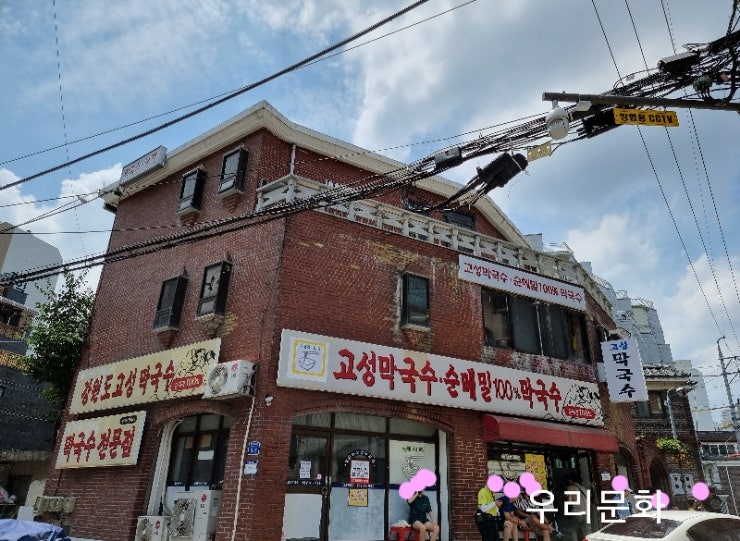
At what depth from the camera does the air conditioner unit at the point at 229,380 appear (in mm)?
10266

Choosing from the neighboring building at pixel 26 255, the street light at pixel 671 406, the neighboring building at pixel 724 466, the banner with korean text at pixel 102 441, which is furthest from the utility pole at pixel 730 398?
the neighboring building at pixel 26 255

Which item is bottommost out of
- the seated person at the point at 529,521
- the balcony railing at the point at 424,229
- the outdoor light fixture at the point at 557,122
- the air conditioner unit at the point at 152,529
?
the air conditioner unit at the point at 152,529

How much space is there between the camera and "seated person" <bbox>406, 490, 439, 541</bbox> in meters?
10.6

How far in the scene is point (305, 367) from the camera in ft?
34.9

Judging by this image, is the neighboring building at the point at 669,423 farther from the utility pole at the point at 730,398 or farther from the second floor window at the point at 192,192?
the second floor window at the point at 192,192

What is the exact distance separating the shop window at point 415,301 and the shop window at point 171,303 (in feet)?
18.9

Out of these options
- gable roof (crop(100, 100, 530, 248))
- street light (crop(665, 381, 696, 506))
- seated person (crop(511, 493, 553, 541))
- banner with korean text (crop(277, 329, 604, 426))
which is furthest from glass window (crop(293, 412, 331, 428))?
street light (crop(665, 381, 696, 506))

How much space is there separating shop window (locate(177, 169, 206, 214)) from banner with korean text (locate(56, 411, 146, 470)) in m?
5.76

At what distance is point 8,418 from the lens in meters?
22.4

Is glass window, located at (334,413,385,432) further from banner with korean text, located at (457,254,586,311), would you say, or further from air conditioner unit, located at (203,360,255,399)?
banner with korean text, located at (457,254,586,311)

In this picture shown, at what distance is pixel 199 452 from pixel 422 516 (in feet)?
17.3

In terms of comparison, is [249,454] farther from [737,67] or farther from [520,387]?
[737,67]

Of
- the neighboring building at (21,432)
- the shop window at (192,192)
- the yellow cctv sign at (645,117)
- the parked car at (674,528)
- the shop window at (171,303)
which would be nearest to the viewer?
the parked car at (674,528)

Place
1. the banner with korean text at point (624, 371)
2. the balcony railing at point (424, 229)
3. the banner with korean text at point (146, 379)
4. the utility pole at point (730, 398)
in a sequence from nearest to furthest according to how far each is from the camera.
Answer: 1. the banner with korean text at point (146, 379)
2. the balcony railing at point (424, 229)
3. the banner with korean text at point (624, 371)
4. the utility pole at point (730, 398)
